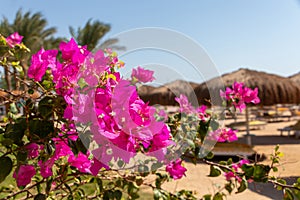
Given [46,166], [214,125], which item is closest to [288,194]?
[214,125]

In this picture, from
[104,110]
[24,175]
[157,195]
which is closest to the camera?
[104,110]

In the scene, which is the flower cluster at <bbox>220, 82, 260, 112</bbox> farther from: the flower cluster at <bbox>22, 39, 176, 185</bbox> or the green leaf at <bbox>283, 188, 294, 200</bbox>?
the flower cluster at <bbox>22, 39, 176, 185</bbox>

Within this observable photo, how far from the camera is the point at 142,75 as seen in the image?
48.6 inches

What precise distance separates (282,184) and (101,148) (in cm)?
79

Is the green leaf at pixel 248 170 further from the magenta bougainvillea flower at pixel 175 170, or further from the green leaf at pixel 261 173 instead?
the magenta bougainvillea flower at pixel 175 170

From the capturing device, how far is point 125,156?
2.04 ft

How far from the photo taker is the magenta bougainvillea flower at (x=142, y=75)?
47.7 inches

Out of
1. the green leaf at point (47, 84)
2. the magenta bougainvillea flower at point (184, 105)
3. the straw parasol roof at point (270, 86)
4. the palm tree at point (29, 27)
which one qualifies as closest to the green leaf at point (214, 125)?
the magenta bougainvillea flower at point (184, 105)

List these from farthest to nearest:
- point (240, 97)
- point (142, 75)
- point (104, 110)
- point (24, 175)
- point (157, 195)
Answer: point (240, 97), point (157, 195), point (142, 75), point (24, 175), point (104, 110)

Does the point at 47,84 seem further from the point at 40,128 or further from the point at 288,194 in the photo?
the point at 288,194

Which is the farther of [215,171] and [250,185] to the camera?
[250,185]

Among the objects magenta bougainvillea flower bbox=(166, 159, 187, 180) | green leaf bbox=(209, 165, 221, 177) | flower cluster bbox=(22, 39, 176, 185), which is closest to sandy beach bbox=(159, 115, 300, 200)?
magenta bougainvillea flower bbox=(166, 159, 187, 180)

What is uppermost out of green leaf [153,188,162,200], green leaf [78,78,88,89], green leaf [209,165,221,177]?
green leaf [78,78,88,89]

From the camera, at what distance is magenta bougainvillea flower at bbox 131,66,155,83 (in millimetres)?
1211
